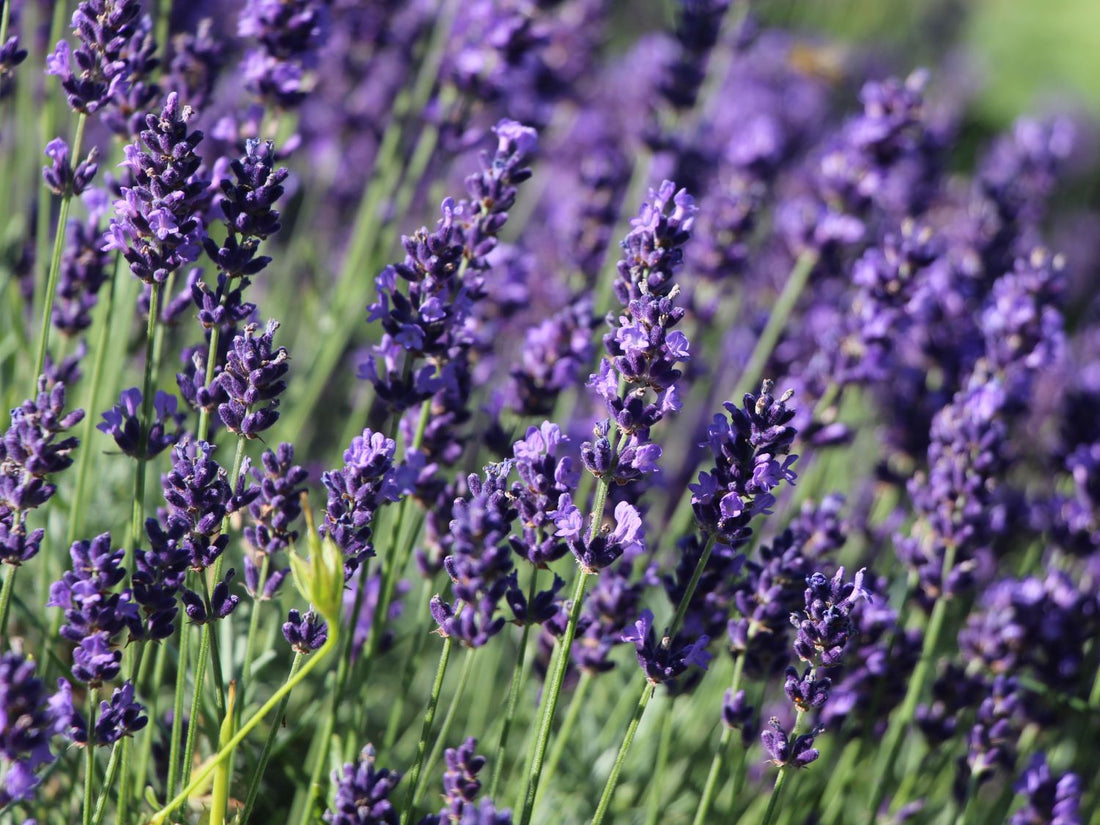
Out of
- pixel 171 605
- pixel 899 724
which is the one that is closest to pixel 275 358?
pixel 171 605

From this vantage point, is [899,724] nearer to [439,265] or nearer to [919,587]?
[919,587]

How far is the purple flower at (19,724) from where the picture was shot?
138cm

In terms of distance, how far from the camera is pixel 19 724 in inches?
54.9

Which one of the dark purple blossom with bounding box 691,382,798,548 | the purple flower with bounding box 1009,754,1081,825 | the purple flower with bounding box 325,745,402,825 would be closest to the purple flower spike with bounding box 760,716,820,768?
the dark purple blossom with bounding box 691,382,798,548

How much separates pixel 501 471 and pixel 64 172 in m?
1.00

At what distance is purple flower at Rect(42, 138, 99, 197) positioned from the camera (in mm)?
1893

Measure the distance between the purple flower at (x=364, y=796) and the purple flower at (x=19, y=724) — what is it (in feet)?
1.43

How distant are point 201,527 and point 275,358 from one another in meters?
0.29

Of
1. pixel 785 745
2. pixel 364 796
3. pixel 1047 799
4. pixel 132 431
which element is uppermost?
pixel 1047 799

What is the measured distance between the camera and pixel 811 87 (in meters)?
6.62

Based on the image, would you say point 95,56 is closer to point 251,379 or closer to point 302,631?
point 251,379

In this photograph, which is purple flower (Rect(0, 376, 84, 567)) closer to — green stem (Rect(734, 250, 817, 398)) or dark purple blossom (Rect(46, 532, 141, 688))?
dark purple blossom (Rect(46, 532, 141, 688))

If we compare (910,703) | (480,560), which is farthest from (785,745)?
(910,703)

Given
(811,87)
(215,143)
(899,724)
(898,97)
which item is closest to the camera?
(899,724)
